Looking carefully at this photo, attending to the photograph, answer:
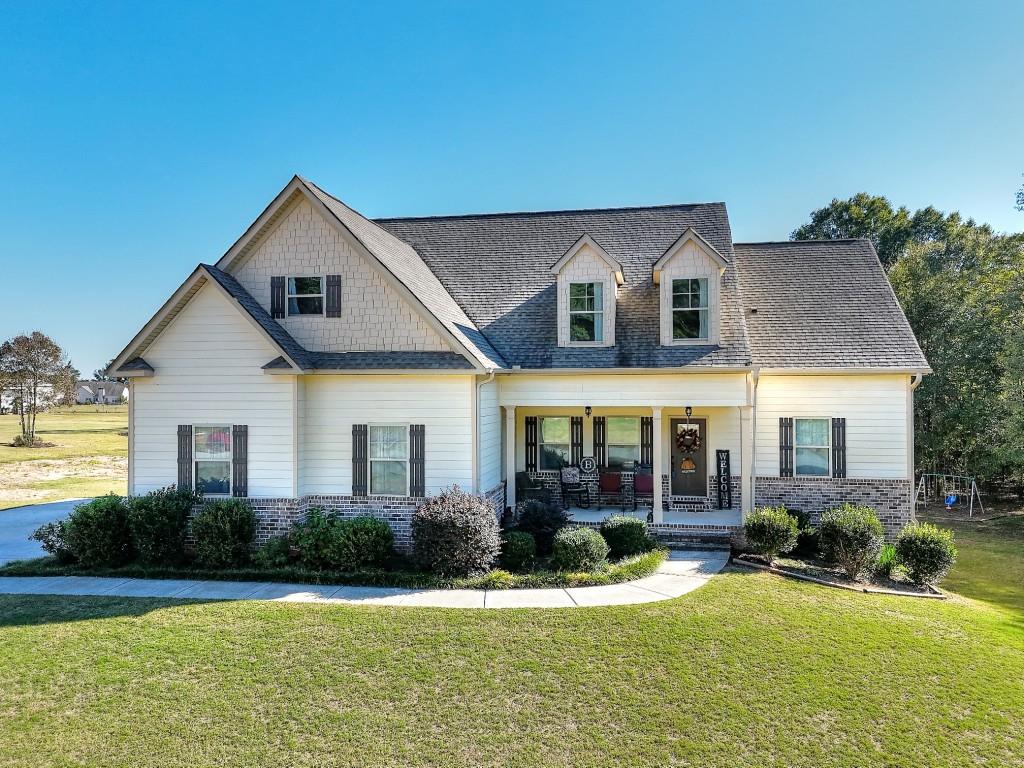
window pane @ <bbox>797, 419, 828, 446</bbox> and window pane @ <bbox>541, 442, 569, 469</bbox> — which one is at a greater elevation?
window pane @ <bbox>797, 419, 828, 446</bbox>

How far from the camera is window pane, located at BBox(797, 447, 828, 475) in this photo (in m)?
14.0

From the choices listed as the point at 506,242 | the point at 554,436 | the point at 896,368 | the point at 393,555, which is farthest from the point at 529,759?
the point at 506,242

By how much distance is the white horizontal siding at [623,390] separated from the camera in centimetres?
1287

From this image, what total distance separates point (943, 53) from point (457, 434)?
16.7 meters

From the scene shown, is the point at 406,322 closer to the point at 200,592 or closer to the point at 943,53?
the point at 200,592

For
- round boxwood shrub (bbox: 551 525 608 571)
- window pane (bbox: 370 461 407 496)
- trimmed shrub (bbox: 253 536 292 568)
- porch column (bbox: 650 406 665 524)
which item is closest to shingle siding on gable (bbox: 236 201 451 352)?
window pane (bbox: 370 461 407 496)

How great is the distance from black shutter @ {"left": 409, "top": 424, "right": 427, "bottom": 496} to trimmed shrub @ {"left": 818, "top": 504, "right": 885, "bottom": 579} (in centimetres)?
861

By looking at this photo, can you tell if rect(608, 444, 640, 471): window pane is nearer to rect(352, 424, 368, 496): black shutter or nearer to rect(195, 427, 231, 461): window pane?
rect(352, 424, 368, 496): black shutter

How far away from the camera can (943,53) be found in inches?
575

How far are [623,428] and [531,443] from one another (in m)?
2.68

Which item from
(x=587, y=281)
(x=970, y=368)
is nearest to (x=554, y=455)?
(x=587, y=281)

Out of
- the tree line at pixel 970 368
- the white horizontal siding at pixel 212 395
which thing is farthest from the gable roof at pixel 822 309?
the white horizontal siding at pixel 212 395

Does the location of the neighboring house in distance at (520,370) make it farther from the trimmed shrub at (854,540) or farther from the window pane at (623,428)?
the trimmed shrub at (854,540)

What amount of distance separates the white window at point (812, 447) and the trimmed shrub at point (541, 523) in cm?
670
